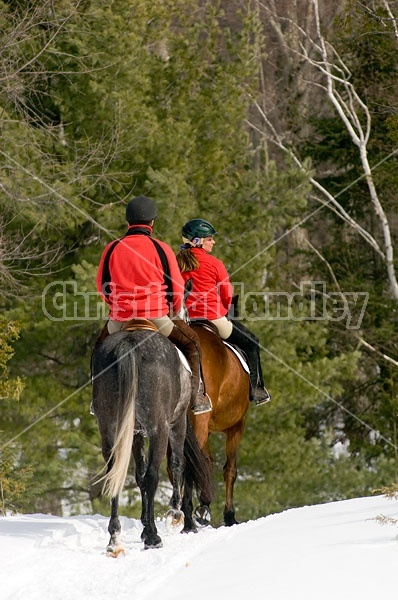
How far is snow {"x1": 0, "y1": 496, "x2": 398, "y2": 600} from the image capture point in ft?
15.2

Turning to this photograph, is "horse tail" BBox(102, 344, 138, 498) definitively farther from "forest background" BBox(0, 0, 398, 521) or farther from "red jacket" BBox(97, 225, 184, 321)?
"forest background" BBox(0, 0, 398, 521)

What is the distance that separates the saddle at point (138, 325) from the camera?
7.56 m

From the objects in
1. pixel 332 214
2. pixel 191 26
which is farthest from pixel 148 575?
pixel 332 214

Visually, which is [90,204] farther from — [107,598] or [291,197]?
[107,598]

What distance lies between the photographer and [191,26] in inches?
768

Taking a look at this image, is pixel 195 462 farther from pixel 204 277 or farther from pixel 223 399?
pixel 204 277

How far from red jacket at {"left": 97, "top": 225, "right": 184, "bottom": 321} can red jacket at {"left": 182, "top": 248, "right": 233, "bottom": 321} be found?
193 centimetres

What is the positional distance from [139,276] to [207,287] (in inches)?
86.6

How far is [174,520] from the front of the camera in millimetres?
8062

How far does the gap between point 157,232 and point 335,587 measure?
1305 centimetres

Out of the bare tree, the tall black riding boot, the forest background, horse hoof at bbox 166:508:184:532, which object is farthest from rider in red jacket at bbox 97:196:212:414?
the bare tree

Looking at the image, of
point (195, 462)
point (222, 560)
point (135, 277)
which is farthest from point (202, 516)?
point (222, 560)

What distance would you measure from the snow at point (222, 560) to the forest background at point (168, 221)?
692 centimetres

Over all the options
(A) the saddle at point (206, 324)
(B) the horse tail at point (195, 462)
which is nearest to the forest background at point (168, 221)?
(A) the saddle at point (206, 324)
